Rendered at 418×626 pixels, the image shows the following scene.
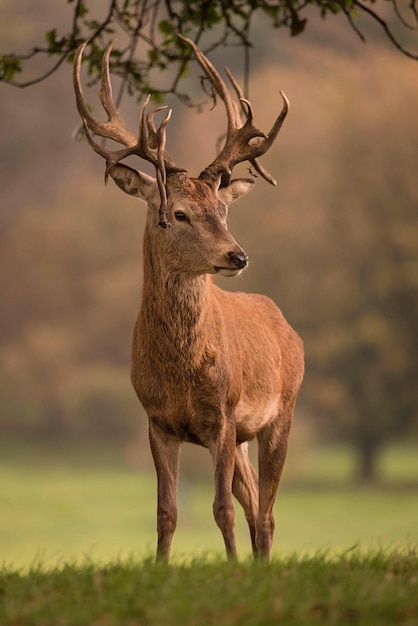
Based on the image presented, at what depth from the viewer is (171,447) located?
755 cm

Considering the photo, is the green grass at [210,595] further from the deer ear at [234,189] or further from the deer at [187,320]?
the deer ear at [234,189]

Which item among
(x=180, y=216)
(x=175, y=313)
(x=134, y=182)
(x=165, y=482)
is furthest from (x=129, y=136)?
(x=165, y=482)

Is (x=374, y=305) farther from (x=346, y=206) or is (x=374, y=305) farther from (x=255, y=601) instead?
(x=255, y=601)

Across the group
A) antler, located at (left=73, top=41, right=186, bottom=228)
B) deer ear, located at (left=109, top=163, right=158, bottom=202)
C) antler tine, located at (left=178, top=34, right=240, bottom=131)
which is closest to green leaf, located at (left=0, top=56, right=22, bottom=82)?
antler, located at (left=73, top=41, right=186, bottom=228)

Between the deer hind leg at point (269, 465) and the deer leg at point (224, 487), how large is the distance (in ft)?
3.65

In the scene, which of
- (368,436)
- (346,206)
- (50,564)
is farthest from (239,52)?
(50,564)

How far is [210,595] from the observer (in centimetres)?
545

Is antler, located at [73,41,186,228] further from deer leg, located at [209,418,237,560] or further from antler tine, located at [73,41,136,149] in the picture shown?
deer leg, located at [209,418,237,560]

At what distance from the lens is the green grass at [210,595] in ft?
16.9

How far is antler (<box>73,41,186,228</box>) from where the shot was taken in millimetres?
7465

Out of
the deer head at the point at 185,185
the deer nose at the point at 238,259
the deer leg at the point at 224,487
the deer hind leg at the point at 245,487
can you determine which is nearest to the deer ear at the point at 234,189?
the deer head at the point at 185,185

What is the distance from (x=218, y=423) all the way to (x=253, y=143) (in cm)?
216

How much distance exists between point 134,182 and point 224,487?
2048 millimetres

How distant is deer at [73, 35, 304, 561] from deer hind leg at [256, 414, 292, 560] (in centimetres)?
29
